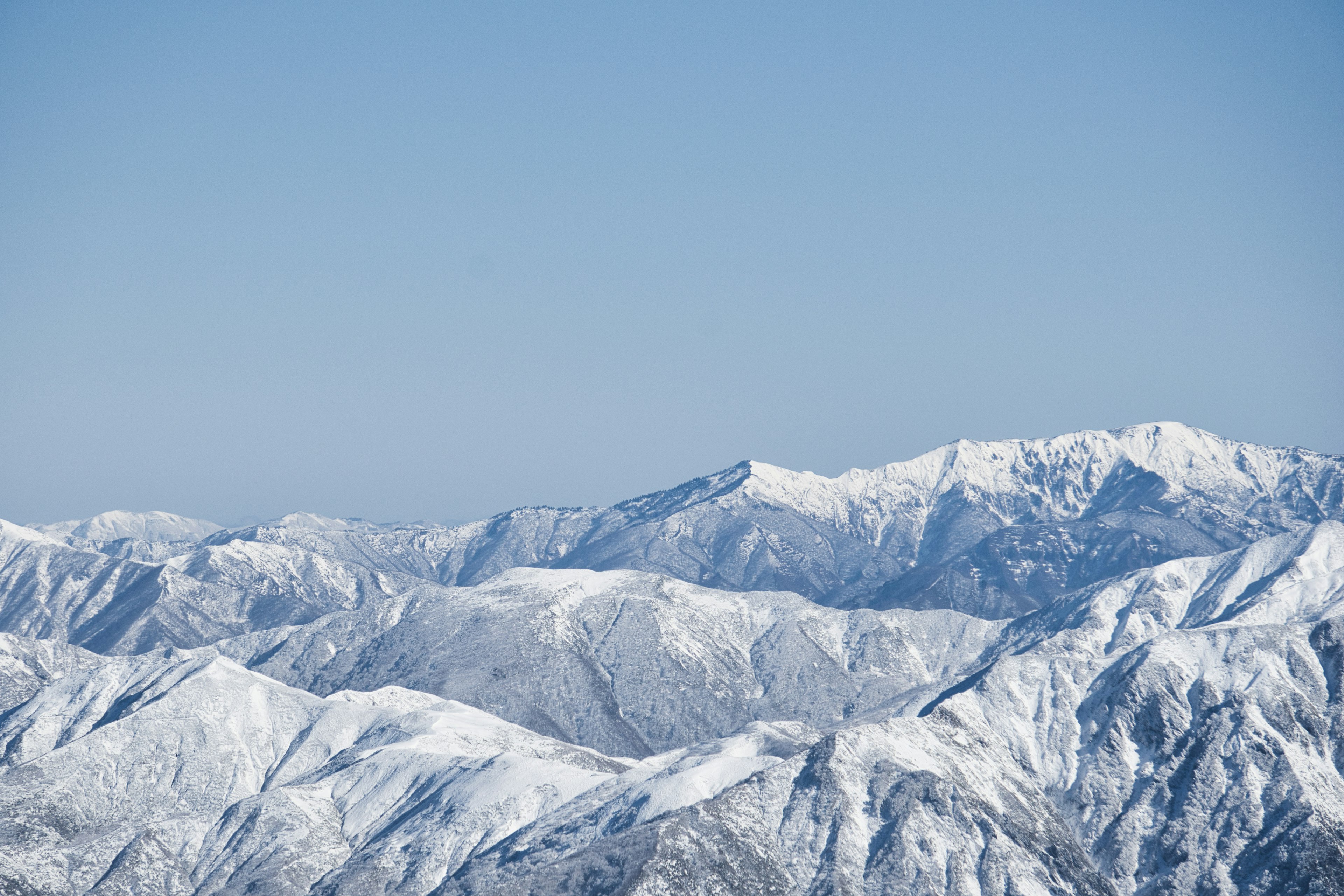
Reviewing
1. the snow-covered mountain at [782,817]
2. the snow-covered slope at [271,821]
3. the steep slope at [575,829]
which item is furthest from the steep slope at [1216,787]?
the snow-covered slope at [271,821]

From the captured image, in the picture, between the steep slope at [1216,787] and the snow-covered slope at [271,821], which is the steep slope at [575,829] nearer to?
the snow-covered slope at [271,821]

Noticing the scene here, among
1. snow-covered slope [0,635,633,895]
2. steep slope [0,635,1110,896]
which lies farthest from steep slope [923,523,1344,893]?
snow-covered slope [0,635,633,895]

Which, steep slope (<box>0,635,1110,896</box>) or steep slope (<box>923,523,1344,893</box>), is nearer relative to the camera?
steep slope (<box>0,635,1110,896</box>)

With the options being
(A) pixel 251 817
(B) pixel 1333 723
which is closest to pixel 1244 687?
(B) pixel 1333 723

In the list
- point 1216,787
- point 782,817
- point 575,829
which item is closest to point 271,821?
point 575,829

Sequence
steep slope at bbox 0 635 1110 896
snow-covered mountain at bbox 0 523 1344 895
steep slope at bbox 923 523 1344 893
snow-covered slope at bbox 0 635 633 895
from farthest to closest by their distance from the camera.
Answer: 1. steep slope at bbox 923 523 1344 893
2. snow-covered slope at bbox 0 635 633 895
3. snow-covered mountain at bbox 0 523 1344 895
4. steep slope at bbox 0 635 1110 896

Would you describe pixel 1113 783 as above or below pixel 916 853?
below

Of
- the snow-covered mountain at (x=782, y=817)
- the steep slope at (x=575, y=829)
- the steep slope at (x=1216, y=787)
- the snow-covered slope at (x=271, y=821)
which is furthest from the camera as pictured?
the steep slope at (x=1216, y=787)

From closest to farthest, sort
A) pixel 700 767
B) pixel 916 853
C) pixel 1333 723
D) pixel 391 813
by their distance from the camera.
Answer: pixel 916 853 < pixel 700 767 < pixel 391 813 < pixel 1333 723

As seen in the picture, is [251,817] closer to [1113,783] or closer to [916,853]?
[916,853]

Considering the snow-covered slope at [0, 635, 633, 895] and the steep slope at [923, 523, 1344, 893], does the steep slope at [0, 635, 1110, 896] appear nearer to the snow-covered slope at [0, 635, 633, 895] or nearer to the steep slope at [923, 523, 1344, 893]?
the snow-covered slope at [0, 635, 633, 895]

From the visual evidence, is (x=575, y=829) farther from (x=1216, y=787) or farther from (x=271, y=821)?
(x=1216, y=787)
